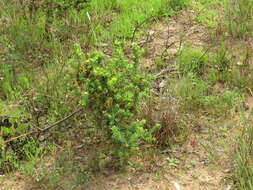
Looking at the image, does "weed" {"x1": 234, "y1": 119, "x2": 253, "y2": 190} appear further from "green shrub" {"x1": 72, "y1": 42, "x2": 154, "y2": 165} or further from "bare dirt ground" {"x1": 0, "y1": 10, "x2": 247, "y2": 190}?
"green shrub" {"x1": 72, "y1": 42, "x2": 154, "y2": 165}

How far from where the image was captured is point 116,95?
11.5 ft

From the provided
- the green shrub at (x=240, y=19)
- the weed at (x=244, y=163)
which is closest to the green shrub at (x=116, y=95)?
the weed at (x=244, y=163)

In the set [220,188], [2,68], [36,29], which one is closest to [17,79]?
[2,68]

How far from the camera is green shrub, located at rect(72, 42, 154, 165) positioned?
351cm

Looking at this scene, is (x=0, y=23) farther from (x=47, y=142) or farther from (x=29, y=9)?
(x=47, y=142)

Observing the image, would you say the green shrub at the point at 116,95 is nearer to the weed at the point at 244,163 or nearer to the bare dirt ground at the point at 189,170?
the bare dirt ground at the point at 189,170

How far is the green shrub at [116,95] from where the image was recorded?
11.5 feet

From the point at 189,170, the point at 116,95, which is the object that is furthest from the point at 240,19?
the point at 116,95

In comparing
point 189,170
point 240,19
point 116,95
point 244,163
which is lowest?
point 189,170

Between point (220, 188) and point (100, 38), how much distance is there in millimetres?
2971

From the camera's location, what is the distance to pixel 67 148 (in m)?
3.96

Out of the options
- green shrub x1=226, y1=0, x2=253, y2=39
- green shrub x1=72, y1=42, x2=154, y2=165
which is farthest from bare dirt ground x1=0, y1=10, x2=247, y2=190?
green shrub x1=226, y1=0, x2=253, y2=39

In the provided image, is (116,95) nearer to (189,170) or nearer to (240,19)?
(189,170)

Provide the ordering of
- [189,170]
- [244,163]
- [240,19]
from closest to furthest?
[244,163], [189,170], [240,19]
